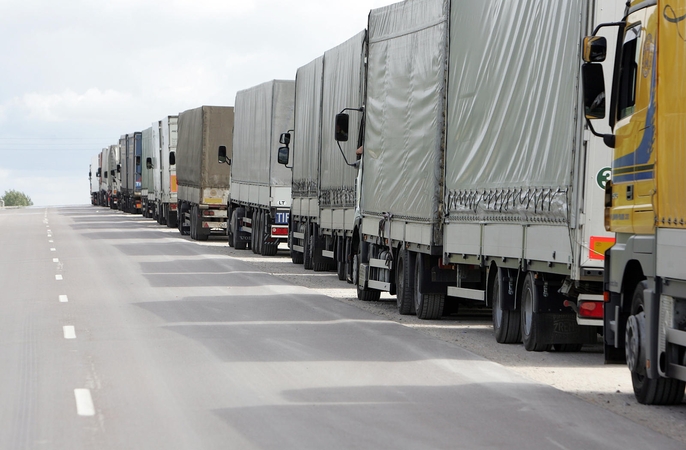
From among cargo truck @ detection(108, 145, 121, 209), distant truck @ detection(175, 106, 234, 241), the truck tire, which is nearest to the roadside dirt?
the truck tire

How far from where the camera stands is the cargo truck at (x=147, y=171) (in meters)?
59.6

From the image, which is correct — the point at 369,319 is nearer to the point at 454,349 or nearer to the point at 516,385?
the point at 454,349

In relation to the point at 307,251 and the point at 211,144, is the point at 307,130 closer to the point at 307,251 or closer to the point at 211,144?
the point at 307,251

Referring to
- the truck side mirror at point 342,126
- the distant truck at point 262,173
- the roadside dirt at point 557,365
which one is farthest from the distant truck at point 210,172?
the roadside dirt at point 557,365

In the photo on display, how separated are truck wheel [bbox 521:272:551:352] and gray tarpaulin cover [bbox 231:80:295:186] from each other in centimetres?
1846

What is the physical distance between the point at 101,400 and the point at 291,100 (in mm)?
23261

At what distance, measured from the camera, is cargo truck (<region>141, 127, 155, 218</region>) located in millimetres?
59594

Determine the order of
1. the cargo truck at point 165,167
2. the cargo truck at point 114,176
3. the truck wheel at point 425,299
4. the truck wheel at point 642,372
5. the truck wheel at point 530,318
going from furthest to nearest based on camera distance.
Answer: the cargo truck at point 114,176 → the cargo truck at point 165,167 → the truck wheel at point 425,299 → the truck wheel at point 530,318 → the truck wheel at point 642,372

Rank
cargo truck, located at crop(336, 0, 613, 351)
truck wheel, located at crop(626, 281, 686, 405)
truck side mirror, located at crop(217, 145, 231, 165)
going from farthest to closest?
truck side mirror, located at crop(217, 145, 231, 165)
cargo truck, located at crop(336, 0, 613, 351)
truck wheel, located at crop(626, 281, 686, 405)

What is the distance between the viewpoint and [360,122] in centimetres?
2183

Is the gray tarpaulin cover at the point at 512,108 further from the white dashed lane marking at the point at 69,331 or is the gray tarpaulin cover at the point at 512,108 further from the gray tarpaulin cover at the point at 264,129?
the gray tarpaulin cover at the point at 264,129

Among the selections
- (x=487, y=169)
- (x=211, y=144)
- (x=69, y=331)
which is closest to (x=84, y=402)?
(x=69, y=331)

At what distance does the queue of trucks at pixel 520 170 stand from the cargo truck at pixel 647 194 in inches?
Answer: 0.7

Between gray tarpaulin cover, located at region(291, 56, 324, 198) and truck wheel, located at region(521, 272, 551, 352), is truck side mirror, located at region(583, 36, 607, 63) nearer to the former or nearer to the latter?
truck wheel, located at region(521, 272, 551, 352)
